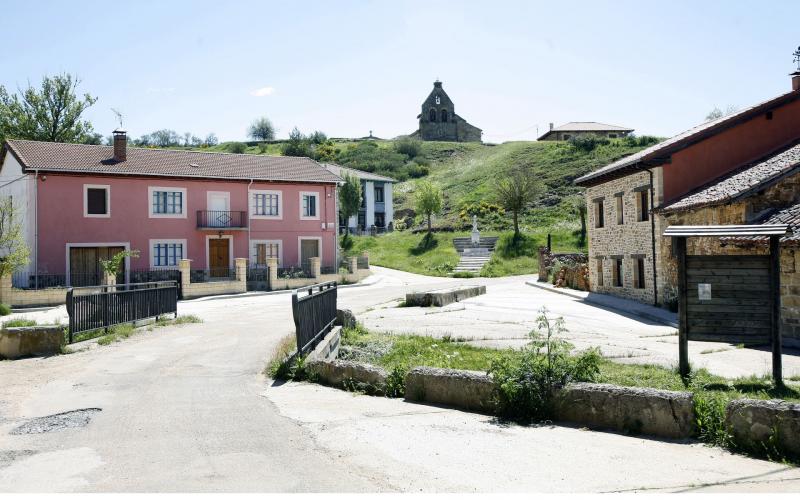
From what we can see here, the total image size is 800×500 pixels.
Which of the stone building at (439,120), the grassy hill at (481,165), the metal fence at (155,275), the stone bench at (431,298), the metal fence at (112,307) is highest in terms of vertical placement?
the stone building at (439,120)

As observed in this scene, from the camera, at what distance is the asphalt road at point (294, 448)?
4.89 meters

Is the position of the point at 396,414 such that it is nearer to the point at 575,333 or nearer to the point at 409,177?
the point at 575,333

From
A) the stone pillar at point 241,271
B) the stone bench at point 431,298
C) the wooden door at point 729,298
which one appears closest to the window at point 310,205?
the stone pillar at point 241,271

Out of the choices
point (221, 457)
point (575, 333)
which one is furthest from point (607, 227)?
point (221, 457)

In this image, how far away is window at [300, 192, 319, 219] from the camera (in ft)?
123

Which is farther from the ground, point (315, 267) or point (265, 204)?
point (265, 204)

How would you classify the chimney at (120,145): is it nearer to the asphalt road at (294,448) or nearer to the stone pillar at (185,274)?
the stone pillar at (185,274)

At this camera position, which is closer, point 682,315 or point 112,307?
point 682,315

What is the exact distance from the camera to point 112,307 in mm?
14352

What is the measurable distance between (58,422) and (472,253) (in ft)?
127

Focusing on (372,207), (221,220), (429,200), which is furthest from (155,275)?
(372,207)

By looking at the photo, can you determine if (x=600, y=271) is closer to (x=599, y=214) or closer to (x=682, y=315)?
(x=599, y=214)

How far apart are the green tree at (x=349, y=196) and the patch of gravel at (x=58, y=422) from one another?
46.2 meters

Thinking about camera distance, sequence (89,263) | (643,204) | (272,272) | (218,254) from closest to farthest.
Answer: (643,204)
(89,263)
(272,272)
(218,254)
